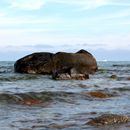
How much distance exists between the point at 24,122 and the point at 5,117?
3.17 feet

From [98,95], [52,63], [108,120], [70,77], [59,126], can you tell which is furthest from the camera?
[52,63]

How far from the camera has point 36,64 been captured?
39.4 m

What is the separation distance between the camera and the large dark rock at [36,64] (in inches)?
1539

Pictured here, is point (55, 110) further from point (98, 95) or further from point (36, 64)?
point (36, 64)

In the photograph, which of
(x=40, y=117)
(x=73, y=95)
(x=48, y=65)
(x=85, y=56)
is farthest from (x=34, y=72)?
(x=40, y=117)

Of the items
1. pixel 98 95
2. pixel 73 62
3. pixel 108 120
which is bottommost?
pixel 98 95

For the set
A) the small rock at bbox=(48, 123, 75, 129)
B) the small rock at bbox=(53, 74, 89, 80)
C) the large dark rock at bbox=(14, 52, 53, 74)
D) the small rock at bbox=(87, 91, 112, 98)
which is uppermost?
the large dark rock at bbox=(14, 52, 53, 74)

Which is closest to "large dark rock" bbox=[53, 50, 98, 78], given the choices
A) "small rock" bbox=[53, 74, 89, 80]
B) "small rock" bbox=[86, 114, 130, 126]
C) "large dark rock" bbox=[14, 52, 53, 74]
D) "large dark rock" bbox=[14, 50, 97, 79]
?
"large dark rock" bbox=[14, 50, 97, 79]

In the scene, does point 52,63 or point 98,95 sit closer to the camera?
point 98,95

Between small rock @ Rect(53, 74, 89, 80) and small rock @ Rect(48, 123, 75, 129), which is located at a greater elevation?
small rock @ Rect(53, 74, 89, 80)

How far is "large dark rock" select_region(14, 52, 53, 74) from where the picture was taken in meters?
39.1

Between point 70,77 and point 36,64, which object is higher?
point 36,64

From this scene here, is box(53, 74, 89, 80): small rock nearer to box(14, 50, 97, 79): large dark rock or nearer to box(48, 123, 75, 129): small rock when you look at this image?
box(14, 50, 97, 79): large dark rock

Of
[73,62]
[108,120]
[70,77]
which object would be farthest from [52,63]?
[108,120]
